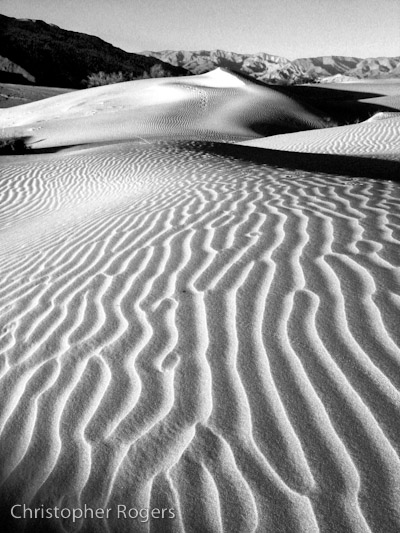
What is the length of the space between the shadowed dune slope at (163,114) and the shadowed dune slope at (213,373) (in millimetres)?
16584

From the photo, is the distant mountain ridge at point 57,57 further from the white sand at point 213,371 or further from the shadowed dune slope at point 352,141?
the white sand at point 213,371

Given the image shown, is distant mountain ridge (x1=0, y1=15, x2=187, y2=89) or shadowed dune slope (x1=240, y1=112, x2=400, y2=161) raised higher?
distant mountain ridge (x1=0, y1=15, x2=187, y2=89)

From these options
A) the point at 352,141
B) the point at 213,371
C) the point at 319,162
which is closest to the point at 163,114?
the point at 352,141

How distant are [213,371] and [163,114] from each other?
77.9 ft

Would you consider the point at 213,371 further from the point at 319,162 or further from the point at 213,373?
the point at 319,162

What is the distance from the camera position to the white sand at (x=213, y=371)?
1.92 m

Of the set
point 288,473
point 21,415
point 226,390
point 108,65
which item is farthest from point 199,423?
point 108,65

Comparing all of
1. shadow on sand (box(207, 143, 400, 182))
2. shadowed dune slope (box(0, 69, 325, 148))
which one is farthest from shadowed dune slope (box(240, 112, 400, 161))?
shadowed dune slope (box(0, 69, 325, 148))

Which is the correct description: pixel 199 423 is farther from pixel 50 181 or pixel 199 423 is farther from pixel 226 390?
pixel 50 181

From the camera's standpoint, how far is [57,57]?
78.9 metres

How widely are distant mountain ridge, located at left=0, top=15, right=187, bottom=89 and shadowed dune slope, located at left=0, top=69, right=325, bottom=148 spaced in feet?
107

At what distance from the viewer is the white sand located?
1.92 m

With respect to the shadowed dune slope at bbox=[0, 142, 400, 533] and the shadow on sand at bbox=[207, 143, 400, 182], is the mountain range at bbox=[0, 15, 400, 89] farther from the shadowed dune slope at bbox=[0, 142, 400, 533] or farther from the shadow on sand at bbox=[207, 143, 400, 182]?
the shadowed dune slope at bbox=[0, 142, 400, 533]

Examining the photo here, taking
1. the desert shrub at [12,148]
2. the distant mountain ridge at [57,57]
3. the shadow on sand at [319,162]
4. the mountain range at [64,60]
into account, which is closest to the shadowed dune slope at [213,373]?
the shadow on sand at [319,162]
